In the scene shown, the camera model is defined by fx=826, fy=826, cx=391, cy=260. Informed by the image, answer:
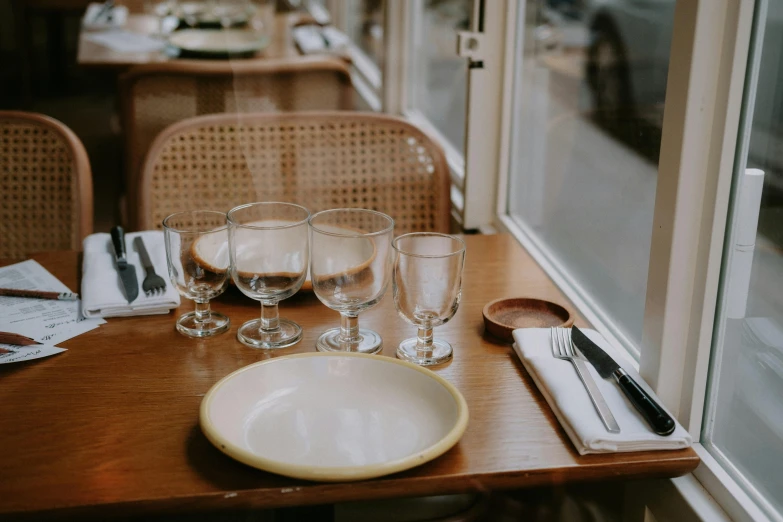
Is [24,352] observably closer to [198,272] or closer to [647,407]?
[198,272]

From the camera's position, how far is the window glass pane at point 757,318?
895 mm

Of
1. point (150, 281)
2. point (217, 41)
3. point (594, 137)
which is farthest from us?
point (217, 41)

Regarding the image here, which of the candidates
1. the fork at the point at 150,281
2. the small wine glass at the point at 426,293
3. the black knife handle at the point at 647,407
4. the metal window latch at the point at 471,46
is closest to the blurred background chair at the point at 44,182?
the fork at the point at 150,281

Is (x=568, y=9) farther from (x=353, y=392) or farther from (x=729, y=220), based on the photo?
(x=353, y=392)

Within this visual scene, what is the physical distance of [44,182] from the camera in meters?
1.70

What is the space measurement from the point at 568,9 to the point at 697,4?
0.74 m

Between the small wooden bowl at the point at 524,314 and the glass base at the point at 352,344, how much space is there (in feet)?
0.52

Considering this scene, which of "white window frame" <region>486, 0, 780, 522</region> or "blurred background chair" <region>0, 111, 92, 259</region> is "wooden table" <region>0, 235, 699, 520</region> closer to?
"white window frame" <region>486, 0, 780, 522</region>

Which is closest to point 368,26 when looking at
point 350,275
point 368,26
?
point 368,26

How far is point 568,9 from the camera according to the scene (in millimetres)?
1579

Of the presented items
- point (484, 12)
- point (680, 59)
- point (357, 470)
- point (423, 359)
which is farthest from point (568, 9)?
point (357, 470)

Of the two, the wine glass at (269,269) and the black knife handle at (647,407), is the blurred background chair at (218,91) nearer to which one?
the wine glass at (269,269)

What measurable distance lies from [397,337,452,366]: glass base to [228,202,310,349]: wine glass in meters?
0.14

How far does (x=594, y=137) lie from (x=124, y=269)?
86cm
